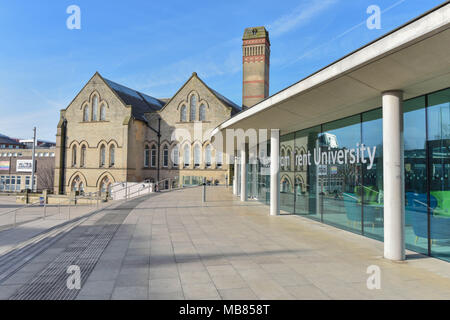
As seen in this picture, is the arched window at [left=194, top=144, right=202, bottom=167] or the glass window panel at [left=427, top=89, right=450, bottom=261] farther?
the arched window at [left=194, top=144, right=202, bottom=167]

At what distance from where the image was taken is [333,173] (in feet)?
34.1

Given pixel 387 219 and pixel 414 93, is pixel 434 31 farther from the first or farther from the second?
pixel 387 219

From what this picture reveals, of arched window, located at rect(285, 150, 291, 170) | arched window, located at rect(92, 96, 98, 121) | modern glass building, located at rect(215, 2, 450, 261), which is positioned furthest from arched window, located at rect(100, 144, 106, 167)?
modern glass building, located at rect(215, 2, 450, 261)

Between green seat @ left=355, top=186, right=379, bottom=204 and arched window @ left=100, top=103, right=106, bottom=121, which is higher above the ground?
arched window @ left=100, top=103, right=106, bottom=121

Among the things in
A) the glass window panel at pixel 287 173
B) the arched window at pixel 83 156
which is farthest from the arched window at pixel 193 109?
the glass window panel at pixel 287 173

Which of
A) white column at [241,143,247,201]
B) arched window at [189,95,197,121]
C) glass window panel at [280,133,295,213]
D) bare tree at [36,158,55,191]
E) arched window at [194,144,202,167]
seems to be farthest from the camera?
bare tree at [36,158,55,191]

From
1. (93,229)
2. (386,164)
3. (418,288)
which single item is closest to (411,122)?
(386,164)

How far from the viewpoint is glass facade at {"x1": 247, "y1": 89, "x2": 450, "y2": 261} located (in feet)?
21.3

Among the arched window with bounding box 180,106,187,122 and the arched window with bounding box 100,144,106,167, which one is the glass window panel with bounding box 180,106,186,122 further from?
the arched window with bounding box 100,144,106,167

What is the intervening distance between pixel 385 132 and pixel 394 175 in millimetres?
910

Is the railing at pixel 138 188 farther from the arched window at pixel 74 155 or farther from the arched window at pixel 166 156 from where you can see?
the arched window at pixel 74 155

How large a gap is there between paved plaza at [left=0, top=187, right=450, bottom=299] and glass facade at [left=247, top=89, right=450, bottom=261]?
0.61 m

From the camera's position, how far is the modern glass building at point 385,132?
16.7 feet
